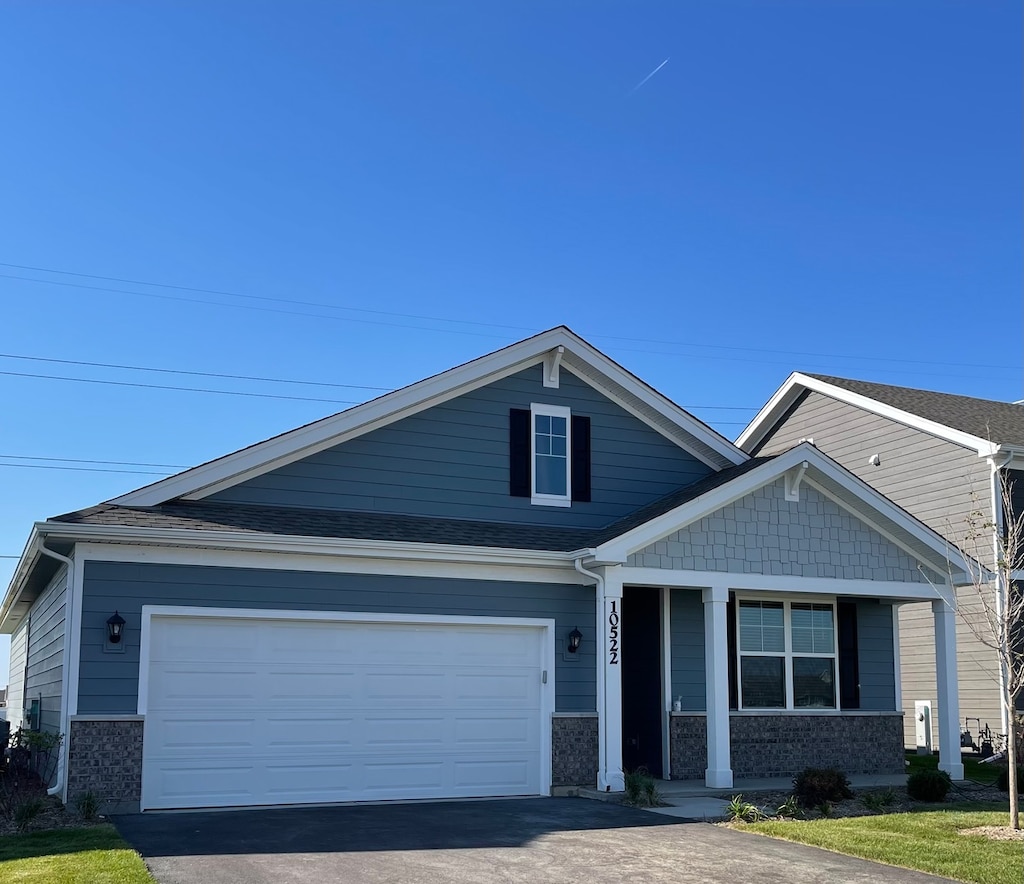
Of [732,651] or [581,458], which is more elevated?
[581,458]

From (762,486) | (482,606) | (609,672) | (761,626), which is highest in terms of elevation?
(762,486)

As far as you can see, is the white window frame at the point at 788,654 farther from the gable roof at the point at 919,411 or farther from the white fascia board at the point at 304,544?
the gable roof at the point at 919,411

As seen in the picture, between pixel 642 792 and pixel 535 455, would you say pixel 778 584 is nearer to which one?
pixel 642 792

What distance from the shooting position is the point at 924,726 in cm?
2164

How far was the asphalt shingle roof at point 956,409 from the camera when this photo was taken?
2100 centimetres

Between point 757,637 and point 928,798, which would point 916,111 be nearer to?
point 757,637

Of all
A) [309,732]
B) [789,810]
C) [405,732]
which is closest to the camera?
[789,810]

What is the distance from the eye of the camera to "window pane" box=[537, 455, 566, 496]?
16016mm

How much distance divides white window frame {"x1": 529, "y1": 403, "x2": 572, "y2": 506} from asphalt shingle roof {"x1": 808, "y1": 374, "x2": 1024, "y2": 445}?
27.5ft

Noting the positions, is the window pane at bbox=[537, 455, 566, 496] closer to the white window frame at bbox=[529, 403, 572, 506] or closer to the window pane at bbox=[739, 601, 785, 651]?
the white window frame at bbox=[529, 403, 572, 506]

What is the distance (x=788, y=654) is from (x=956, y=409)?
344 inches

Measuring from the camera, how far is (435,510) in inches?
601

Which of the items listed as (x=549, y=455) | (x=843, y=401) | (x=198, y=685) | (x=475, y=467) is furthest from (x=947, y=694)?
(x=198, y=685)

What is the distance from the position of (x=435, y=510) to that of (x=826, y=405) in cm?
1168
